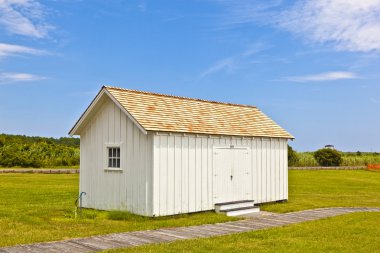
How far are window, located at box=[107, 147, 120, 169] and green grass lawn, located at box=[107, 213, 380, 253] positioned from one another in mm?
6569

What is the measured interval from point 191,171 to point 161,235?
4995mm

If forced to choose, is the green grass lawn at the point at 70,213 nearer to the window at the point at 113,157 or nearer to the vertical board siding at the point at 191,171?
the vertical board siding at the point at 191,171

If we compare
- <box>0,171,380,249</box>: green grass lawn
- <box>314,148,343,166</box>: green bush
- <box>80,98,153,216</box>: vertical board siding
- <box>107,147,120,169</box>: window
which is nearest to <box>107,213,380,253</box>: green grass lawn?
<box>0,171,380,249</box>: green grass lawn

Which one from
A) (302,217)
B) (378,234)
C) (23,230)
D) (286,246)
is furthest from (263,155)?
(23,230)

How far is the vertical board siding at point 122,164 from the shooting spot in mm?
16500

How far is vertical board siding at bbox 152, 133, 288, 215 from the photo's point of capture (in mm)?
16362

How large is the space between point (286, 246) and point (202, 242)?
2138 mm

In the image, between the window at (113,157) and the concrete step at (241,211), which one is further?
the concrete step at (241,211)

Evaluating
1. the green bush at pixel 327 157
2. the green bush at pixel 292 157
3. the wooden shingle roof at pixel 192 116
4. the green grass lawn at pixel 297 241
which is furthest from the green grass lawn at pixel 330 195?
the green bush at pixel 327 157

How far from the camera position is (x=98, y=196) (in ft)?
60.3

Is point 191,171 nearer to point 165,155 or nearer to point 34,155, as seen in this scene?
point 165,155

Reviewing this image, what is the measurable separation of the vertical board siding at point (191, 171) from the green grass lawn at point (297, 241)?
13.8 feet

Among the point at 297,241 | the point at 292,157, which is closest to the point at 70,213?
the point at 297,241

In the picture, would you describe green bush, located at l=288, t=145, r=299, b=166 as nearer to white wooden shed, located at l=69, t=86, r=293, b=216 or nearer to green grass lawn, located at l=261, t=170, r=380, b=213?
green grass lawn, located at l=261, t=170, r=380, b=213
